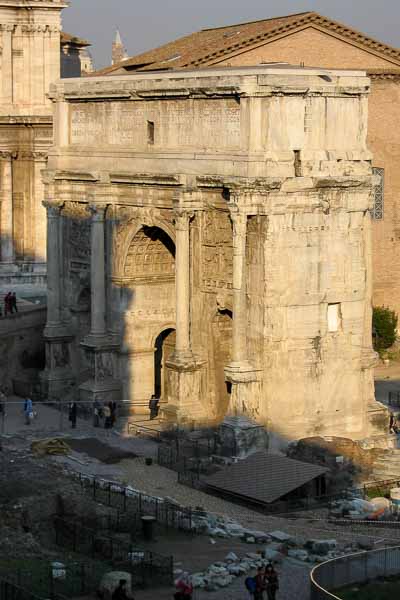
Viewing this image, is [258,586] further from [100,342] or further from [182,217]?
[100,342]

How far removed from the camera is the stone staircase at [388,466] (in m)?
39.7

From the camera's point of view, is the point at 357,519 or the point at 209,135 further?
the point at 209,135

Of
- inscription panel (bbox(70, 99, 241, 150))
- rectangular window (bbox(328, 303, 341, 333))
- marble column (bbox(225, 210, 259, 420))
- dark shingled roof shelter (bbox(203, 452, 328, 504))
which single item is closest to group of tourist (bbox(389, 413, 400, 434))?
rectangular window (bbox(328, 303, 341, 333))

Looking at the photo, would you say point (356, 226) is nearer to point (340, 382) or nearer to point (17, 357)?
point (340, 382)

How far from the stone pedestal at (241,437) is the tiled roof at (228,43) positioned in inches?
669

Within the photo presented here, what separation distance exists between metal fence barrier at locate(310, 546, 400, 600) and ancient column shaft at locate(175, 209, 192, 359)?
1270 centimetres

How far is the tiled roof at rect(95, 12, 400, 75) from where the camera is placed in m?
54.8

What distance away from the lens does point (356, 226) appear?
138ft

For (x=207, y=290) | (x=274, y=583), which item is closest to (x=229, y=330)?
(x=207, y=290)

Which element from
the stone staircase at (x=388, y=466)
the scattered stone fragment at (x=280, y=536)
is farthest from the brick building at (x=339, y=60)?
the scattered stone fragment at (x=280, y=536)

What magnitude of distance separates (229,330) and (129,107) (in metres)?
6.89

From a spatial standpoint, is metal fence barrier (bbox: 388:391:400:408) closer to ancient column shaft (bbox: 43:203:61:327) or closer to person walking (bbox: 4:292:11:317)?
ancient column shaft (bbox: 43:203:61:327)

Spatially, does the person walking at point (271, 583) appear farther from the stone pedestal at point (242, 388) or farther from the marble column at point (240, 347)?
the stone pedestal at point (242, 388)

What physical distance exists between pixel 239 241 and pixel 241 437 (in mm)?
4845
